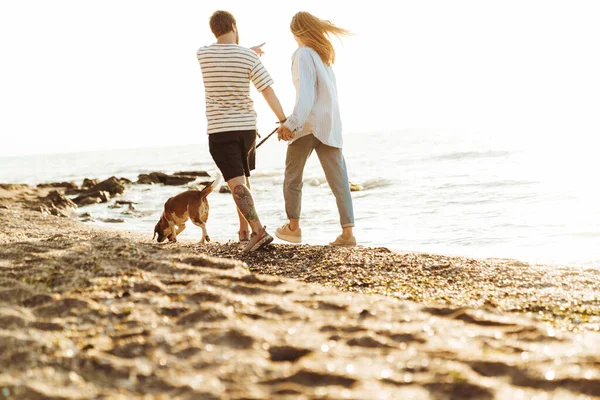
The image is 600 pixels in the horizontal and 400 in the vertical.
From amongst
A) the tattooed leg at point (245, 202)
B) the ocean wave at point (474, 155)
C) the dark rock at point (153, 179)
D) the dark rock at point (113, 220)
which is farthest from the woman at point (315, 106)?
the ocean wave at point (474, 155)

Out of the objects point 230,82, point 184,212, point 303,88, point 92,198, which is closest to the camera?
point 230,82

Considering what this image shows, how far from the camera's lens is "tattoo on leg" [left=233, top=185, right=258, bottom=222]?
6.04 metres

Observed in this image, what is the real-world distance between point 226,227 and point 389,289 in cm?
723

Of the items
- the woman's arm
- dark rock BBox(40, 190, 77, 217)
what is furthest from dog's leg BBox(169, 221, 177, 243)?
dark rock BBox(40, 190, 77, 217)

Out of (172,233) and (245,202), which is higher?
(245,202)

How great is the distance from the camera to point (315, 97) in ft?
21.1

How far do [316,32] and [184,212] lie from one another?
275cm

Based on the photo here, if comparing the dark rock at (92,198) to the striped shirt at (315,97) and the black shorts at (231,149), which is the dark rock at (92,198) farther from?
the striped shirt at (315,97)

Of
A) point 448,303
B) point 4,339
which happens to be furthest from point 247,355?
point 448,303

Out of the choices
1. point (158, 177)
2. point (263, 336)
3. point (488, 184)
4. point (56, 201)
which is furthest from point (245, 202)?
point (158, 177)

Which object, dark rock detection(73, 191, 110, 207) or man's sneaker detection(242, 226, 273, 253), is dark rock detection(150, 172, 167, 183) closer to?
dark rock detection(73, 191, 110, 207)

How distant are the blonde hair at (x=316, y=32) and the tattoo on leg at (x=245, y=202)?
1686 mm

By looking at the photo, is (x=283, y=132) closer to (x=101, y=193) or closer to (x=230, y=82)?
(x=230, y=82)

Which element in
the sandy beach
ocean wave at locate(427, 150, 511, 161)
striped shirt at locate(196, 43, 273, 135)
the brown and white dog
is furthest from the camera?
ocean wave at locate(427, 150, 511, 161)
